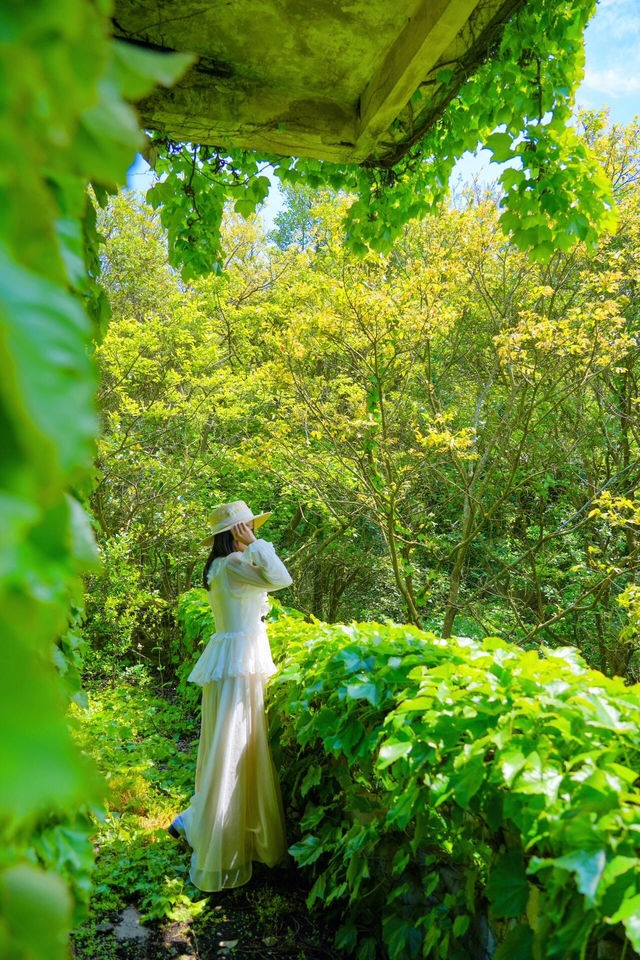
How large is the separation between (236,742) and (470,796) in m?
2.22

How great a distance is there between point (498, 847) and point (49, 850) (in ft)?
4.49

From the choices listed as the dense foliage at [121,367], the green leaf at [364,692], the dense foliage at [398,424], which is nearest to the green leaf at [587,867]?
the dense foliage at [121,367]

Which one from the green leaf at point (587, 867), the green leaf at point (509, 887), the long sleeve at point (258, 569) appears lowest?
the green leaf at point (509, 887)

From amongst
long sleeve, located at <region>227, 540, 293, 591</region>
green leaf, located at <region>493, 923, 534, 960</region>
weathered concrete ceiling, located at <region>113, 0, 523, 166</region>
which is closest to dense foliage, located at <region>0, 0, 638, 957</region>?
weathered concrete ceiling, located at <region>113, 0, 523, 166</region>

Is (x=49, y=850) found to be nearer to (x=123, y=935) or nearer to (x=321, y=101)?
(x=123, y=935)

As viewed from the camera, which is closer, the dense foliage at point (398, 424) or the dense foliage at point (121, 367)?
the dense foliage at point (121, 367)

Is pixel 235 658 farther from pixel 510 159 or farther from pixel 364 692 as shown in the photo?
pixel 510 159

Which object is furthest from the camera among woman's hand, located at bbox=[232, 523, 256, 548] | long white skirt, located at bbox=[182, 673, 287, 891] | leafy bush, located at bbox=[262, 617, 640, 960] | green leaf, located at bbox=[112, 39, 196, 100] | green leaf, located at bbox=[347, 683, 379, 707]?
woman's hand, located at bbox=[232, 523, 256, 548]

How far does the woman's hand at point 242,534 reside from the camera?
416cm

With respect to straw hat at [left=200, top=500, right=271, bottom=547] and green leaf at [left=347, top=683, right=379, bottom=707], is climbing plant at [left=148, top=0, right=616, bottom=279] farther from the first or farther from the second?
green leaf at [left=347, top=683, right=379, bottom=707]

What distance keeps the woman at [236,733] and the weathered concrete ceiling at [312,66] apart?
2261 mm

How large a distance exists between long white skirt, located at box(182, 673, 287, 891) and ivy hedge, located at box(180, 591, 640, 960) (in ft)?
1.01

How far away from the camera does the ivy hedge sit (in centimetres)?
150

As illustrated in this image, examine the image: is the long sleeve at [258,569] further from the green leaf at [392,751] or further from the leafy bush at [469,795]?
the green leaf at [392,751]
